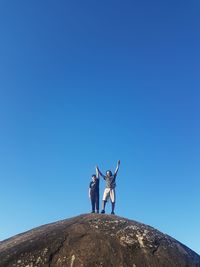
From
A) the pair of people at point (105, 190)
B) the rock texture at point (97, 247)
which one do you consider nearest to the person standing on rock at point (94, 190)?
the pair of people at point (105, 190)

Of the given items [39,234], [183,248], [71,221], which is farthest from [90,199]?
[183,248]

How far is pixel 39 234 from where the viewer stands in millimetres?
18328

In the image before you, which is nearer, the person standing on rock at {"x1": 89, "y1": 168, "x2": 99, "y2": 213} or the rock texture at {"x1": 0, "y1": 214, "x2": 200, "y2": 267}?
the rock texture at {"x1": 0, "y1": 214, "x2": 200, "y2": 267}

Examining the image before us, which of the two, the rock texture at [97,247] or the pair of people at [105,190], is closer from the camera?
the rock texture at [97,247]

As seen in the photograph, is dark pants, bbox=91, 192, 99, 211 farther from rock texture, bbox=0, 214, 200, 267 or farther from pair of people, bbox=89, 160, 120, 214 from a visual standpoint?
rock texture, bbox=0, 214, 200, 267

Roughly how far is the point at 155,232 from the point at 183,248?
1739 mm

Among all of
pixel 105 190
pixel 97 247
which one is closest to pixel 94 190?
pixel 105 190

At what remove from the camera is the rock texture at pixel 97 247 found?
52.0 ft

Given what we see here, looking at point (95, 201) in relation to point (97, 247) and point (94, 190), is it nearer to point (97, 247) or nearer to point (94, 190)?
point (94, 190)

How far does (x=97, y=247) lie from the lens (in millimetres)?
16453

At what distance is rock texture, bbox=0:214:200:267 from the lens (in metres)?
15.8

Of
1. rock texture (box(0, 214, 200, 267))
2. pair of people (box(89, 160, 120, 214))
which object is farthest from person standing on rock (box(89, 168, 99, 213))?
rock texture (box(0, 214, 200, 267))

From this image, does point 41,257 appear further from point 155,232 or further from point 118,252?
point 155,232

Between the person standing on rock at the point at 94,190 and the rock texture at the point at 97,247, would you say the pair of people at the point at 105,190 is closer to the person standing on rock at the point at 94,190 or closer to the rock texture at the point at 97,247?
the person standing on rock at the point at 94,190
